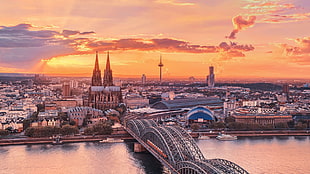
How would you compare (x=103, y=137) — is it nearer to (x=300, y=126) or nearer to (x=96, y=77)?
(x=300, y=126)

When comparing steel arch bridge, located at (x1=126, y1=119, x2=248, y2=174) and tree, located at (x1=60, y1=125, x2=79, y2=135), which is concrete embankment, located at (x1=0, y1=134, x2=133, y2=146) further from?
steel arch bridge, located at (x1=126, y1=119, x2=248, y2=174)

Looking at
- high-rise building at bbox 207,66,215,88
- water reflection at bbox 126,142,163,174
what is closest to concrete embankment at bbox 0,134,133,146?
water reflection at bbox 126,142,163,174

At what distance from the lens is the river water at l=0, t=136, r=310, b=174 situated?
1590 cm

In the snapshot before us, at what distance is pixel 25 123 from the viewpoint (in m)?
27.3

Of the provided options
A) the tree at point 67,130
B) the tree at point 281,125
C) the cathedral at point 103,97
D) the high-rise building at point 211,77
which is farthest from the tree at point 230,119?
the high-rise building at point 211,77

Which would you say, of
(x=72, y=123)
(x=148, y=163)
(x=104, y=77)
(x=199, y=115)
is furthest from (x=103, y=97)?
(x=148, y=163)

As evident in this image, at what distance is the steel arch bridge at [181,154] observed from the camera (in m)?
10.5

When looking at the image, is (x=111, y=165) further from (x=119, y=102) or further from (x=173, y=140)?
(x=119, y=102)

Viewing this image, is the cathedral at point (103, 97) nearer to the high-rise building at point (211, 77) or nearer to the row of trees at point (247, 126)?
the row of trees at point (247, 126)

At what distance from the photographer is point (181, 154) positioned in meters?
13.2

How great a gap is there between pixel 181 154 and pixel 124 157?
219 inches

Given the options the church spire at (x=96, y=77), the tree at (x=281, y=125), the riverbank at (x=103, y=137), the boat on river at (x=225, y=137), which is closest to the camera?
the riverbank at (x=103, y=137)

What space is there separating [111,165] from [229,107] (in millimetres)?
24873

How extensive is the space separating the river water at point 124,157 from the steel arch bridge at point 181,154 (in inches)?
37.5
